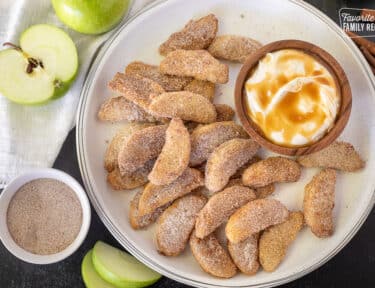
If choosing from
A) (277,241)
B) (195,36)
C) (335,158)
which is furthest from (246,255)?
(195,36)

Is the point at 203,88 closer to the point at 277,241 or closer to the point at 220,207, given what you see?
the point at 220,207

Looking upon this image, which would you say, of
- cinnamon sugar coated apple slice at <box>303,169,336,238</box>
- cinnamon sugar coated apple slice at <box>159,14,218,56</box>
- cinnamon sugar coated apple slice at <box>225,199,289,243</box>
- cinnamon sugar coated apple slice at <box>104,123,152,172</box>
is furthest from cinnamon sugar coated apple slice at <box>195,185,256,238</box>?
cinnamon sugar coated apple slice at <box>159,14,218,56</box>

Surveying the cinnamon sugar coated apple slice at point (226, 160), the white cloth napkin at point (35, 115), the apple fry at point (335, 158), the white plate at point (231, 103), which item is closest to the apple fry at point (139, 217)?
the white plate at point (231, 103)

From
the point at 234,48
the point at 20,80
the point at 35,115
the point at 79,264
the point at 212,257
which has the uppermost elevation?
the point at 234,48

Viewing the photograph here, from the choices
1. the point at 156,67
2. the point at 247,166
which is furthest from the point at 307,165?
the point at 156,67

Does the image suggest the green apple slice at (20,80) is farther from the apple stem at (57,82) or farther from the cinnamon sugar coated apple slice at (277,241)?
the cinnamon sugar coated apple slice at (277,241)

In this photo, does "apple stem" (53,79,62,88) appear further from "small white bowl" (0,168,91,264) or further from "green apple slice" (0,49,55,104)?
"small white bowl" (0,168,91,264)
